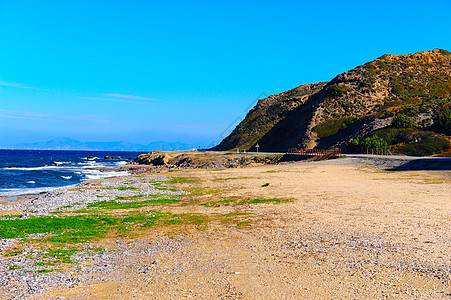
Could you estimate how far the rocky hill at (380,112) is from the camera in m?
54.7

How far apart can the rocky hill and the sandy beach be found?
40123 millimetres

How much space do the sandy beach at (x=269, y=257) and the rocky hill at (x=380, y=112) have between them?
40123mm

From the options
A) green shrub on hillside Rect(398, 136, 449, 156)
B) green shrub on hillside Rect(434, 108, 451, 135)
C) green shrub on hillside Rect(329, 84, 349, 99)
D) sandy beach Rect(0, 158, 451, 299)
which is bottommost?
sandy beach Rect(0, 158, 451, 299)

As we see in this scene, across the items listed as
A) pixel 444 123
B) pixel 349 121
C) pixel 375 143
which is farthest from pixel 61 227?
pixel 349 121

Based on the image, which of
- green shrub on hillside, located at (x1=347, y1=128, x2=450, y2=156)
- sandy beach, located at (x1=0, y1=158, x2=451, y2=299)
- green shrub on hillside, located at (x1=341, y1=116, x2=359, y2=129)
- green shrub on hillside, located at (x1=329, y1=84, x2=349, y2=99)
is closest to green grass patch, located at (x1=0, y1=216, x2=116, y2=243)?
sandy beach, located at (x1=0, y1=158, x2=451, y2=299)

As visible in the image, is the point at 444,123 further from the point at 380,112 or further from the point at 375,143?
the point at 380,112

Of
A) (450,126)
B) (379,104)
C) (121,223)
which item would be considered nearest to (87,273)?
(121,223)

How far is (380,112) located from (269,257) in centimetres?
7044

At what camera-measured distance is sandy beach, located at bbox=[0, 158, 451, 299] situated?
726 centimetres

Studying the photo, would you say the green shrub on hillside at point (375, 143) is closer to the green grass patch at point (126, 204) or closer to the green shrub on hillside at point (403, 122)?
the green shrub on hillside at point (403, 122)

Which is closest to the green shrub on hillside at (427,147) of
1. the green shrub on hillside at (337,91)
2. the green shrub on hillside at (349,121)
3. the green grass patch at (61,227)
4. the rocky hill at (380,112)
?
the rocky hill at (380,112)

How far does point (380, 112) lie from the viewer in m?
71.6

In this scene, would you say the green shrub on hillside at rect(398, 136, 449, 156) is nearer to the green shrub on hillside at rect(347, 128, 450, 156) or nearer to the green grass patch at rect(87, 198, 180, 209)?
the green shrub on hillside at rect(347, 128, 450, 156)

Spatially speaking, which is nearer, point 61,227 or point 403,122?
point 61,227
